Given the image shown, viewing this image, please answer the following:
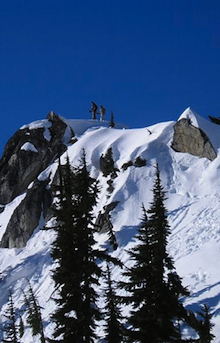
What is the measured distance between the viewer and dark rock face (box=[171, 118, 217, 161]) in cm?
4978

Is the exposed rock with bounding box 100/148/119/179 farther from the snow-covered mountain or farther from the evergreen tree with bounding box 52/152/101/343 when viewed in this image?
the evergreen tree with bounding box 52/152/101/343

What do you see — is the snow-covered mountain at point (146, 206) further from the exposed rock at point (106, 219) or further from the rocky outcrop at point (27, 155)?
the rocky outcrop at point (27, 155)

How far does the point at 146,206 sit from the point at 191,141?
37.9 ft

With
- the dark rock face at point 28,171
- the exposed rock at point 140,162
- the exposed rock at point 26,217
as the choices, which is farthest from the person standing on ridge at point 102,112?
the exposed rock at point 140,162

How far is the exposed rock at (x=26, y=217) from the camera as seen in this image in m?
50.8

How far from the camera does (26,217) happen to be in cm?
5169

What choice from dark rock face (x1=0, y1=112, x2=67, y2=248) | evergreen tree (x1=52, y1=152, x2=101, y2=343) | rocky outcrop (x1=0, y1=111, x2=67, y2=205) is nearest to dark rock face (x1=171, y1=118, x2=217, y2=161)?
dark rock face (x1=0, y1=112, x2=67, y2=248)

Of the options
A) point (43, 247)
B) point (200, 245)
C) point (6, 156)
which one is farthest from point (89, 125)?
point (200, 245)

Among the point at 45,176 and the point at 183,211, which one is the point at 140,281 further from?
the point at 45,176

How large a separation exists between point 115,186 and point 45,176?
439 inches

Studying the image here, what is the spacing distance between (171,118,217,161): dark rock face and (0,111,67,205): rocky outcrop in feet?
50.1

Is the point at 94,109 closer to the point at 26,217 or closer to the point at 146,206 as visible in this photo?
the point at 26,217

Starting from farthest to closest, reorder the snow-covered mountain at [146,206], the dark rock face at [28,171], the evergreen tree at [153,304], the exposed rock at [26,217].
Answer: the dark rock face at [28,171] → the exposed rock at [26,217] → the snow-covered mountain at [146,206] → the evergreen tree at [153,304]

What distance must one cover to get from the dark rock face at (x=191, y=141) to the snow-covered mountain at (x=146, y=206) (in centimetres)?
55
